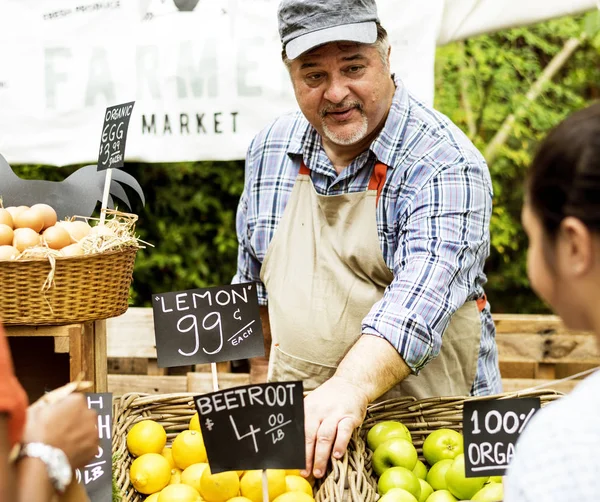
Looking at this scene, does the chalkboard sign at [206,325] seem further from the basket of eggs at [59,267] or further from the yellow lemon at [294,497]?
the yellow lemon at [294,497]

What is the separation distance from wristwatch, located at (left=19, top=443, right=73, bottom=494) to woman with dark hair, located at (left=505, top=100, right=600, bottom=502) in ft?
1.89

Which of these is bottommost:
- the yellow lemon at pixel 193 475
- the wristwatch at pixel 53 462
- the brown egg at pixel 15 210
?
the yellow lemon at pixel 193 475

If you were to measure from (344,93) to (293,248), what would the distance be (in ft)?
1.60

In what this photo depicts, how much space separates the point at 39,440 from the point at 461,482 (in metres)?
1.02

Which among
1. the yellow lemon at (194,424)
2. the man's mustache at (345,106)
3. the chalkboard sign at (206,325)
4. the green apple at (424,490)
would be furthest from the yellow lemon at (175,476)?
the man's mustache at (345,106)

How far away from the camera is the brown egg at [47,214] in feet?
7.25

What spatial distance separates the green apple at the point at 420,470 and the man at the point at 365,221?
0.22 metres

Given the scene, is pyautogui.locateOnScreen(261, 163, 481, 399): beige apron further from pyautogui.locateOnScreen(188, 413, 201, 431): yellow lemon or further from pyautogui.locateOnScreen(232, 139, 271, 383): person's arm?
pyautogui.locateOnScreen(188, 413, 201, 431): yellow lemon

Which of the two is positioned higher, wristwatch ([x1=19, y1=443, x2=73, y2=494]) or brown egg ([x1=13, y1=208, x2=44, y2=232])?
brown egg ([x1=13, y1=208, x2=44, y2=232])

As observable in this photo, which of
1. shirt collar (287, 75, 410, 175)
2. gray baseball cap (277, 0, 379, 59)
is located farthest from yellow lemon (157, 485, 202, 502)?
gray baseball cap (277, 0, 379, 59)

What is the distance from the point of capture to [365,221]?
7.68ft

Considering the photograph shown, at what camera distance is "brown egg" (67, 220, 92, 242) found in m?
2.17

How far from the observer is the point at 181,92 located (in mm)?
3295

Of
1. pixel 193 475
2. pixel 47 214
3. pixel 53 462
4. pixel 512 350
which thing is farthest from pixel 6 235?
pixel 512 350
